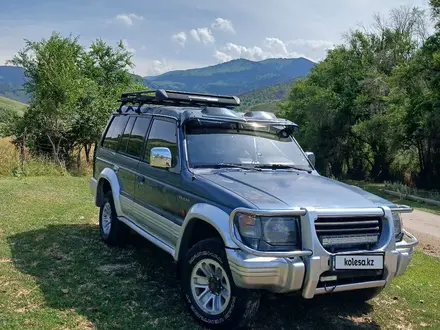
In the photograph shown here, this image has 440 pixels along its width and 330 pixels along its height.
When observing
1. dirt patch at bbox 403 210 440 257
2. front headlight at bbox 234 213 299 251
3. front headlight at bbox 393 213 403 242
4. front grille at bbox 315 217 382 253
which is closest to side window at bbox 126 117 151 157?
front headlight at bbox 234 213 299 251

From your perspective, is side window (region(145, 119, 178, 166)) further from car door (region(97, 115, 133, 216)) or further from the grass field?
the grass field

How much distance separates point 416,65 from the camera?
23.9m

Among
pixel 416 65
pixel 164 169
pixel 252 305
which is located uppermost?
pixel 416 65

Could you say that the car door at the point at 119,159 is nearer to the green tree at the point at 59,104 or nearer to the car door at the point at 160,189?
the car door at the point at 160,189

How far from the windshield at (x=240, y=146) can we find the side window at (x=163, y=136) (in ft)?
0.60

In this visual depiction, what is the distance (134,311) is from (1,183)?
32.5 feet

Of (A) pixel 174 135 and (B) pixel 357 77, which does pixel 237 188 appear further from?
(B) pixel 357 77

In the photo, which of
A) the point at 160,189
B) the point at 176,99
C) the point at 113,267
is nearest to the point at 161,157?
the point at 160,189

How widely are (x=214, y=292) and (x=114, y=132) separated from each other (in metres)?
3.76

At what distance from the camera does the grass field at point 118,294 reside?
4262 millimetres

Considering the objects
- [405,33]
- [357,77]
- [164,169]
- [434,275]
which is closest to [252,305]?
[164,169]

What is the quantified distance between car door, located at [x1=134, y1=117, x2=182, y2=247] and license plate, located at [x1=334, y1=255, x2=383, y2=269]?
1.72 meters

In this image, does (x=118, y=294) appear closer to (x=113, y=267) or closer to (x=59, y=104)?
(x=113, y=267)

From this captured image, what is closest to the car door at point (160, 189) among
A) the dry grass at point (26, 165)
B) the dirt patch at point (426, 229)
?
the dirt patch at point (426, 229)
